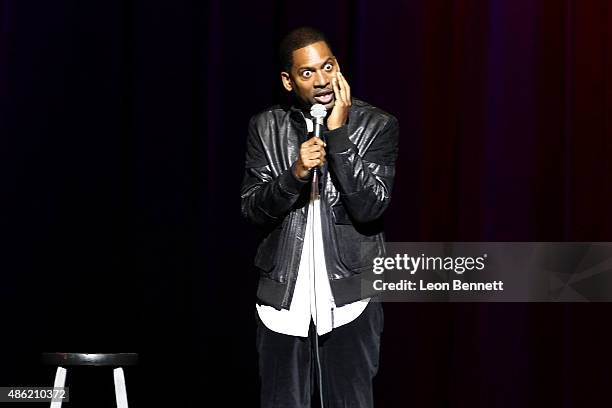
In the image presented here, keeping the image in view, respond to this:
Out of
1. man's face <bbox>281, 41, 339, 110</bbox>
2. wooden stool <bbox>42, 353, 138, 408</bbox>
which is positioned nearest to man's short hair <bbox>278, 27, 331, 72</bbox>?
man's face <bbox>281, 41, 339, 110</bbox>

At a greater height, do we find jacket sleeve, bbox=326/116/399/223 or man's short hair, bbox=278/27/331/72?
man's short hair, bbox=278/27/331/72

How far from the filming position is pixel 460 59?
A: 312 centimetres

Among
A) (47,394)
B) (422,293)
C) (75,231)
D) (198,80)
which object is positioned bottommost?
(47,394)

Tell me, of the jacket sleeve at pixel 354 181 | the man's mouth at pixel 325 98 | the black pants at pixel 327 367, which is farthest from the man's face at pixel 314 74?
the black pants at pixel 327 367

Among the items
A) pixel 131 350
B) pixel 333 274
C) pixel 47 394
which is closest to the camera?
pixel 333 274

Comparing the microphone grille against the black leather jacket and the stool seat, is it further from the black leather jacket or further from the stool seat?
the stool seat

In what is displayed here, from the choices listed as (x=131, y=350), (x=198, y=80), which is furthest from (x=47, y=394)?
(x=198, y=80)

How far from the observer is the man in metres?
1.92

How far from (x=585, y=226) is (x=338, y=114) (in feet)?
4.87

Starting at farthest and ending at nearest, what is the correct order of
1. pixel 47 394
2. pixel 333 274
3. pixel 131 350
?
pixel 47 394, pixel 131 350, pixel 333 274

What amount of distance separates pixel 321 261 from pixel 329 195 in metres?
0.15

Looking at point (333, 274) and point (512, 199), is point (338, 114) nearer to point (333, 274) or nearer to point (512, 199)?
point (333, 274)

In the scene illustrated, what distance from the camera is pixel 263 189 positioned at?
198 centimetres

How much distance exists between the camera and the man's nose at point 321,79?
201 cm
